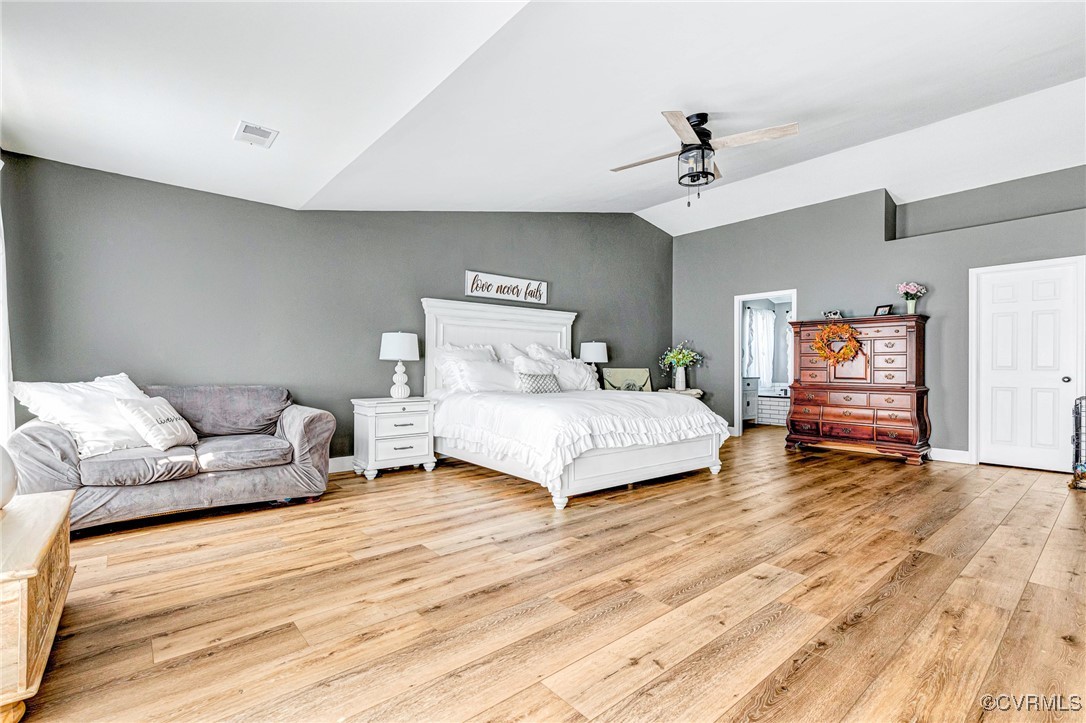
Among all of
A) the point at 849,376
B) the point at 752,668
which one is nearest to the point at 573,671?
the point at 752,668

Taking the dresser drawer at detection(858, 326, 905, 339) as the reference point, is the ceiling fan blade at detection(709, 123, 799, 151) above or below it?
above

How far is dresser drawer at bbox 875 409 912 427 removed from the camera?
5.12 metres

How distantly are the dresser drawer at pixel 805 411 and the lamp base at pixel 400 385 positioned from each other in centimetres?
433

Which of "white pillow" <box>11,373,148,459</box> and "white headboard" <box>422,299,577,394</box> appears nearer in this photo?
"white pillow" <box>11,373,148,459</box>

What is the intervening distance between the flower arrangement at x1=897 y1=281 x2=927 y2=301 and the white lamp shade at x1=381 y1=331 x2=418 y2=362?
4984mm

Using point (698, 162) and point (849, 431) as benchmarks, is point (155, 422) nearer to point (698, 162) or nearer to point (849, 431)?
point (698, 162)

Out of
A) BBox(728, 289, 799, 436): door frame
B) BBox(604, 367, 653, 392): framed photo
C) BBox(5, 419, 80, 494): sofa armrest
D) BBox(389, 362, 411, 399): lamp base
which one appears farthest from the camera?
BBox(728, 289, 799, 436): door frame

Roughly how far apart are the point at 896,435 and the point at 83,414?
6.65 meters

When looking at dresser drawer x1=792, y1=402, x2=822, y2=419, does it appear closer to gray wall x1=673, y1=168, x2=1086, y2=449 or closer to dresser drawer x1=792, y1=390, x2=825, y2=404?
dresser drawer x1=792, y1=390, x2=825, y2=404

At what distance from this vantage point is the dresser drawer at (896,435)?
5074 mm

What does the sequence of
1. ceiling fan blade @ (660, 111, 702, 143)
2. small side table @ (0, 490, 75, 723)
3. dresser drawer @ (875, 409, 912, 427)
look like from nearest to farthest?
small side table @ (0, 490, 75, 723)
ceiling fan blade @ (660, 111, 702, 143)
dresser drawer @ (875, 409, 912, 427)

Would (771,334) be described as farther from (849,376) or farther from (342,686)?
(342,686)

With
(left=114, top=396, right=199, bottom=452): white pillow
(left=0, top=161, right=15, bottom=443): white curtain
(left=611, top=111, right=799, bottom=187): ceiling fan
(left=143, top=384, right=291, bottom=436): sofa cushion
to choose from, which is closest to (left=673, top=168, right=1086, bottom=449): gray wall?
(left=611, top=111, right=799, bottom=187): ceiling fan

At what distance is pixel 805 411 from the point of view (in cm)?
584
